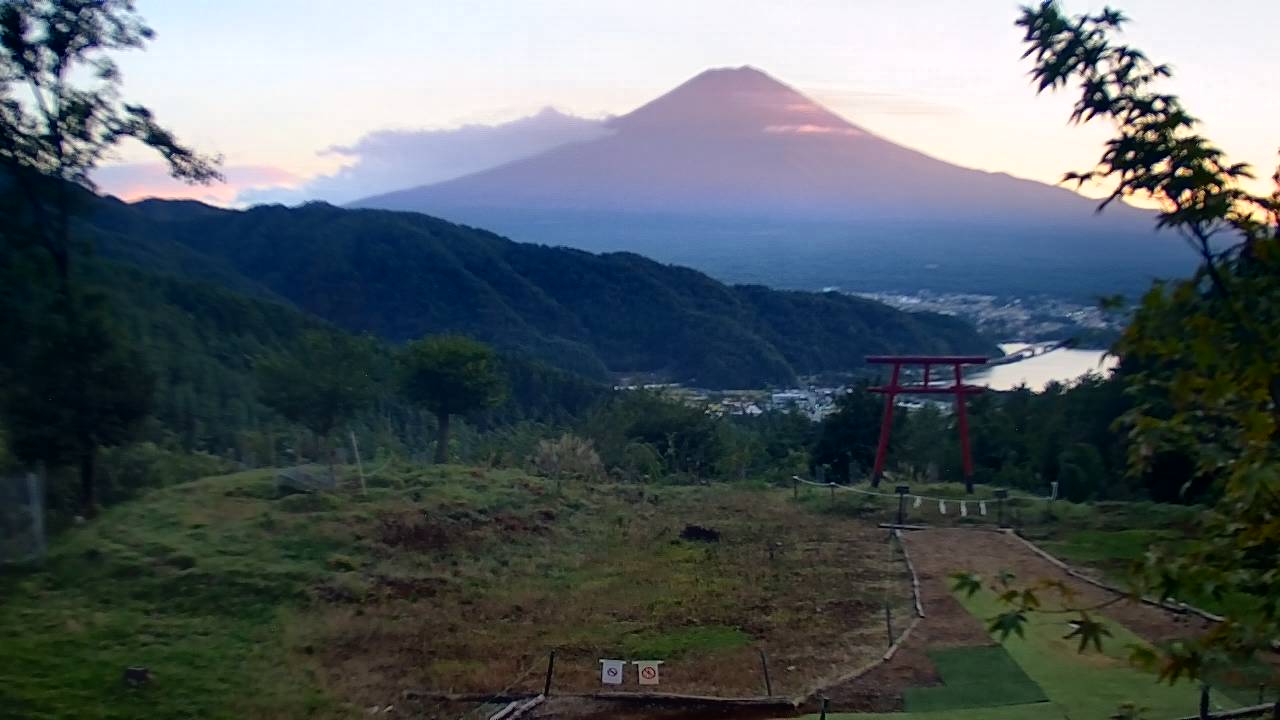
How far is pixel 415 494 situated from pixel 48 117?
6.00 meters

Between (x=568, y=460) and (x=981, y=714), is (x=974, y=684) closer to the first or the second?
(x=981, y=714)

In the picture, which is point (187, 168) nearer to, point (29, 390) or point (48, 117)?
point (48, 117)

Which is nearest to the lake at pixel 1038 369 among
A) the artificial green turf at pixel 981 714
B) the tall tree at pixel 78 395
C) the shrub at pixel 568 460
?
the shrub at pixel 568 460

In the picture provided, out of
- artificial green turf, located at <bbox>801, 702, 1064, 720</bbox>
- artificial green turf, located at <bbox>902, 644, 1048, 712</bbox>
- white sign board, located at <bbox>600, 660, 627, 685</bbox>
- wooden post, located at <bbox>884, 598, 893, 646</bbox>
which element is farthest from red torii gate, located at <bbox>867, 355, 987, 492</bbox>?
white sign board, located at <bbox>600, 660, 627, 685</bbox>

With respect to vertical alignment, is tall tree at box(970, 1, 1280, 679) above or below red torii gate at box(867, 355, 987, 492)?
above

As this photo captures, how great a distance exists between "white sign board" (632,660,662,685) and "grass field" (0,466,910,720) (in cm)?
12

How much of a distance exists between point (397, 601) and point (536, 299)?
4389 centimetres

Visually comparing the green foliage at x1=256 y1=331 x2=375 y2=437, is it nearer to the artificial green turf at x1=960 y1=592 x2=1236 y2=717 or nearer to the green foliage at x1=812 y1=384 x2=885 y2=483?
the green foliage at x1=812 y1=384 x2=885 y2=483

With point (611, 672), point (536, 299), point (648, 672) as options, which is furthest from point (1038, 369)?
point (611, 672)

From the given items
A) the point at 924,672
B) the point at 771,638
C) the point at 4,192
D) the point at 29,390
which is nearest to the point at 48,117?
the point at 4,192

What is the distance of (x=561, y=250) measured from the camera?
58750 mm

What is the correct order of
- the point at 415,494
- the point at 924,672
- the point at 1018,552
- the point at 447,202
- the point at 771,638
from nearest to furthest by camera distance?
1. the point at 924,672
2. the point at 771,638
3. the point at 1018,552
4. the point at 415,494
5. the point at 447,202

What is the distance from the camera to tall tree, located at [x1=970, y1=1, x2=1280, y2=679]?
2.11 m

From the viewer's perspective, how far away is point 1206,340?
6.87ft
